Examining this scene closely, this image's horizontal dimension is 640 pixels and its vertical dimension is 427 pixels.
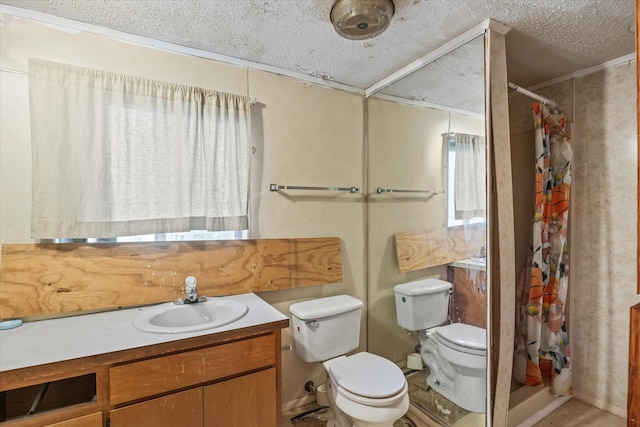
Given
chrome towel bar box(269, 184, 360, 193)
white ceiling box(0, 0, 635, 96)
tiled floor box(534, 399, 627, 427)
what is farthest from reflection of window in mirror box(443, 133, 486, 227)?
tiled floor box(534, 399, 627, 427)

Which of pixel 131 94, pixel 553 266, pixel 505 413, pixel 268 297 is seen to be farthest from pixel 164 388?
pixel 553 266

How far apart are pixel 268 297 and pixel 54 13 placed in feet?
6.07

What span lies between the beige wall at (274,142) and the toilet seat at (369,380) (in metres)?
0.43

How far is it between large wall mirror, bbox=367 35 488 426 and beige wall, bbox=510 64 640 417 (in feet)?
3.06

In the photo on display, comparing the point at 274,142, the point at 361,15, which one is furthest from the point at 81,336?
the point at 361,15

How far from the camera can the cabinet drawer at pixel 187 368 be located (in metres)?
1.07

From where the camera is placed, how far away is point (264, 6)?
1.32 meters

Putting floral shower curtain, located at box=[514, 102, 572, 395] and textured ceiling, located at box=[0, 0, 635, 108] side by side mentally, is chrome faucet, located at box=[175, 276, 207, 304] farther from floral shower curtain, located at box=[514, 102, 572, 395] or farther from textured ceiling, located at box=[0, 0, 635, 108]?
floral shower curtain, located at box=[514, 102, 572, 395]

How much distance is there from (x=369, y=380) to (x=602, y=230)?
1866 millimetres

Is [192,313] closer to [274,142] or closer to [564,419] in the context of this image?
[274,142]

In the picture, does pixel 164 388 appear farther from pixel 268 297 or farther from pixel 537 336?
pixel 537 336

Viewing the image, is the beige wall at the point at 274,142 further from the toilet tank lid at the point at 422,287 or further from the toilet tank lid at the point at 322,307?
the toilet tank lid at the point at 422,287

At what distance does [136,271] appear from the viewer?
1510 mm

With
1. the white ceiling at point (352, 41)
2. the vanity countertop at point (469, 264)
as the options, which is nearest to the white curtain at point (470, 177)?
the vanity countertop at point (469, 264)
